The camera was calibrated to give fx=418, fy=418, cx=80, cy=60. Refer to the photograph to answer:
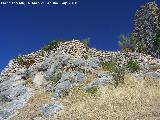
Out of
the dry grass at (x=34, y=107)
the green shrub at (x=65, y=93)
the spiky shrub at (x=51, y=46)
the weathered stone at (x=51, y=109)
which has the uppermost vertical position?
the spiky shrub at (x=51, y=46)

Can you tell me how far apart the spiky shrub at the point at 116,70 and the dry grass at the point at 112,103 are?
1.74 feet

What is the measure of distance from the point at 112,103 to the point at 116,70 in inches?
263

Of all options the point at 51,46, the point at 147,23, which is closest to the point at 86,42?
the point at 51,46

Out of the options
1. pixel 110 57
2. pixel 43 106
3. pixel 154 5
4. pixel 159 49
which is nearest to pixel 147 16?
pixel 154 5

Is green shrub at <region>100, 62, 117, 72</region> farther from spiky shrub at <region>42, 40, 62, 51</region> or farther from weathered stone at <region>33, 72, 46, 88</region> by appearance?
spiky shrub at <region>42, 40, 62, 51</region>

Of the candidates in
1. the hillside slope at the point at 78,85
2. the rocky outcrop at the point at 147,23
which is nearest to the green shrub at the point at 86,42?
the hillside slope at the point at 78,85

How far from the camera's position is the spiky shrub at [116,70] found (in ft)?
104

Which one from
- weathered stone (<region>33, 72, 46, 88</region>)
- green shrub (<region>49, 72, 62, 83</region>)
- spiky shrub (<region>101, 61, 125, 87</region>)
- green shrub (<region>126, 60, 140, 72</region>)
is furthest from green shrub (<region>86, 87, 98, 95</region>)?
weathered stone (<region>33, 72, 46, 88</region>)

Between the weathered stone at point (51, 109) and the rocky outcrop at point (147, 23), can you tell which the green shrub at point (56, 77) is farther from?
the rocky outcrop at point (147, 23)

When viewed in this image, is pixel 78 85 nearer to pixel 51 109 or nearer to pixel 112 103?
pixel 51 109

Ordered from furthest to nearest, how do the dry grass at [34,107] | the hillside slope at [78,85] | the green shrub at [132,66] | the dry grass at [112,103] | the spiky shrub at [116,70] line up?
the green shrub at [132,66]
the spiky shrub at [116,70]
the dry grass at [34,107]
the hillside slope at [78,85]
the dry grass at [112,103]

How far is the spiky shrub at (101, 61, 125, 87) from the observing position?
104ft

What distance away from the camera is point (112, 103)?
88.4 ft

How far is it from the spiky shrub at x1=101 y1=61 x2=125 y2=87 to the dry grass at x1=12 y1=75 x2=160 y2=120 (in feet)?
1.74
